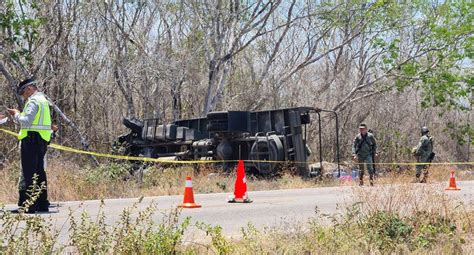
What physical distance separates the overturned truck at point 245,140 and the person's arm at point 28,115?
10739 mm

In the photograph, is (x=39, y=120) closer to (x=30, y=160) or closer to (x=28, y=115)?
(x=28, y=115)

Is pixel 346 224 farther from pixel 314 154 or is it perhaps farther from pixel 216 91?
pixel 314 154

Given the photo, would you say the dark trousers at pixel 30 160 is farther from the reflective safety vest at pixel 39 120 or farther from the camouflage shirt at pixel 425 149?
the camouflage shirt at pixel 425 149

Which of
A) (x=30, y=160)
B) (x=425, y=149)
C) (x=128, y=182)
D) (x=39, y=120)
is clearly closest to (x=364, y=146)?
(x=425, y=149)

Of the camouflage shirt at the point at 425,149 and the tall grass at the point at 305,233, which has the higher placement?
the camouflage shirt at the point at 425,149

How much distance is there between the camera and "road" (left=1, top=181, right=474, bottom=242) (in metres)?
9.33

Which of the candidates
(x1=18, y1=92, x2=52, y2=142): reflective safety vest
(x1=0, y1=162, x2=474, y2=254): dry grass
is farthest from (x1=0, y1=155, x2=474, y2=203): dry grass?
(x1=0, y1=162, x2=474, y2=254): dry grass

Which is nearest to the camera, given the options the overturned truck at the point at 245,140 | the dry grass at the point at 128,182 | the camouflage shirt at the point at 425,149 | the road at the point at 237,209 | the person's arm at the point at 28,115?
the road at the point at 237,209

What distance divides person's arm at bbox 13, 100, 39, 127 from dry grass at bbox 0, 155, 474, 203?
2.46 meters

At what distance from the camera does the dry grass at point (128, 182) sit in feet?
44.6

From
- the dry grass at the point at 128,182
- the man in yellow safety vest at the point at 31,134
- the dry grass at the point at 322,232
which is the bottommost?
the dry grass at the point at 322,232

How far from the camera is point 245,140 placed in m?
20.4

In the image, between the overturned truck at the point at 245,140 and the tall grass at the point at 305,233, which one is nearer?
the tall grass at the point at 305,233

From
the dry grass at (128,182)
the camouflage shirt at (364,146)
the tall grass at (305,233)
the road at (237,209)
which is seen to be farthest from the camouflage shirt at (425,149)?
the tall grass at (305,233)
